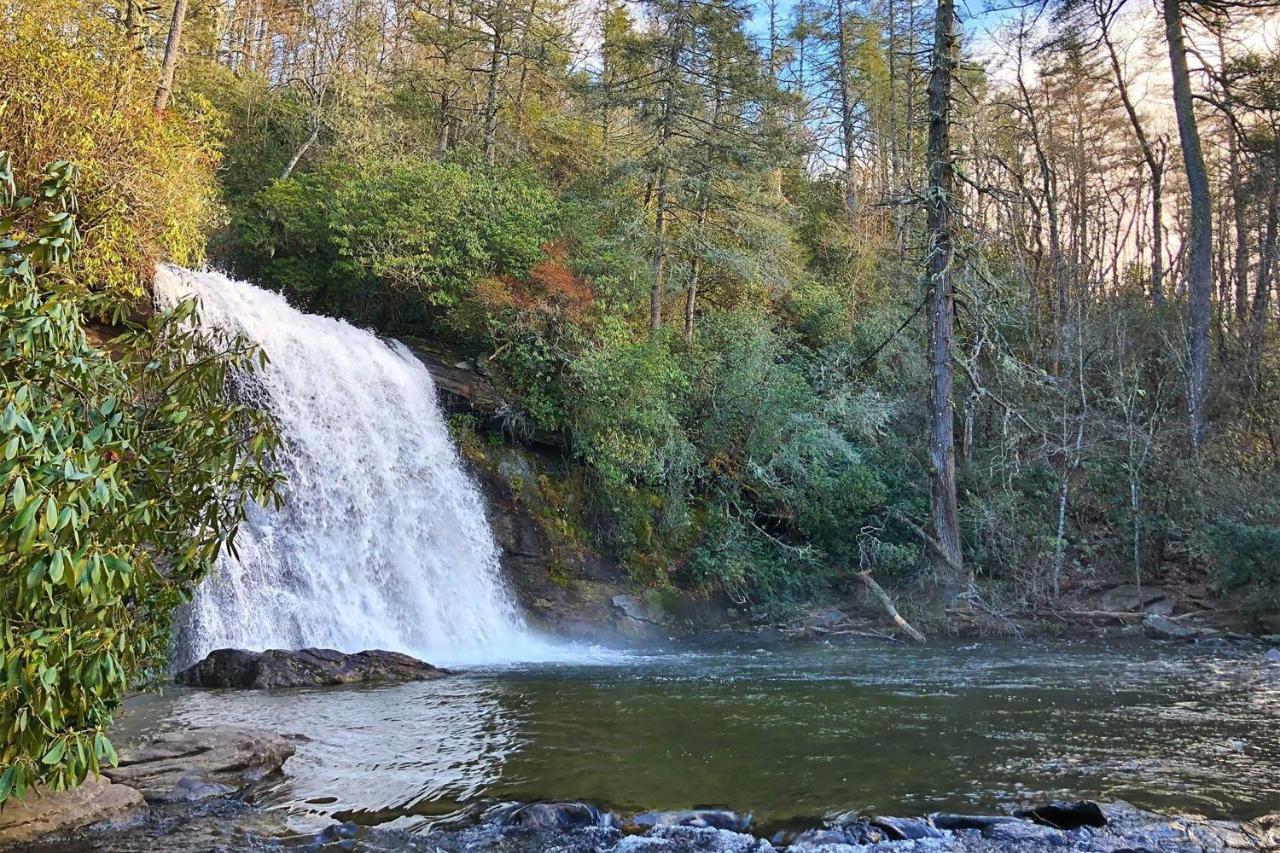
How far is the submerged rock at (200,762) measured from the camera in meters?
5.57

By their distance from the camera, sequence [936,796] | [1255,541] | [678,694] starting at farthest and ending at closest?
[1255,541] < [678,694] < [936,796]

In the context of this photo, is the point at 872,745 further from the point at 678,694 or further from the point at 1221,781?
the point at 678,694

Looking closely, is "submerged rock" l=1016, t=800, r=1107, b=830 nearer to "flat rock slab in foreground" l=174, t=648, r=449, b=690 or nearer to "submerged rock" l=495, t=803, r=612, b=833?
"submerged rock" l=495, t=803, r=612, b=833

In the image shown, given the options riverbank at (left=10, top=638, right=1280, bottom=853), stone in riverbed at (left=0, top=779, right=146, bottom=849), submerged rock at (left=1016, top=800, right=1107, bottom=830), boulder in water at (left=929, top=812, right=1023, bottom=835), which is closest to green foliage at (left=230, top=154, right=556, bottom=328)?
riverbank at (left=10, top=638, right=1280, bottom=853)

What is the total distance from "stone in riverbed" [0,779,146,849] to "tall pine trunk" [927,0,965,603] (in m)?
13.4

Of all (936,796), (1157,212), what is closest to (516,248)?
(936,796)

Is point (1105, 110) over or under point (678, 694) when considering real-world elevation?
over

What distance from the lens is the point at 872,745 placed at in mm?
6746

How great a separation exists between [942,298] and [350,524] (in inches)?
429

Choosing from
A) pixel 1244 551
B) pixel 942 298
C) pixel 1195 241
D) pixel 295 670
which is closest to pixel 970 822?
pixel 295 670

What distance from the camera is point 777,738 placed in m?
7.05

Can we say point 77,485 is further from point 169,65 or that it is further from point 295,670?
point 169,65

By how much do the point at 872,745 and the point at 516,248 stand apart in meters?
14.0

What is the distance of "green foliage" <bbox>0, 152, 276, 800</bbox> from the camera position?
310 centimetres
